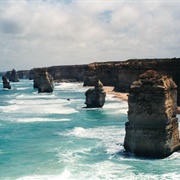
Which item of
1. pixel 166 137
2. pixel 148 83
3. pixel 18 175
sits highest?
pixel 148 83

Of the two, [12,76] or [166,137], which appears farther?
[12,76]

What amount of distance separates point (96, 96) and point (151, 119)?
26.1 meters

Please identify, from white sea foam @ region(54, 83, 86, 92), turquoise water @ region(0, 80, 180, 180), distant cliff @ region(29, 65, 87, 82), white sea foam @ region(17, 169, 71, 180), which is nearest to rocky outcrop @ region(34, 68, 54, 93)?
white sea foam @ region(54, 83, 86, 92)

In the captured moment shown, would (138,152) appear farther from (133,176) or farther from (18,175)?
(18,175)

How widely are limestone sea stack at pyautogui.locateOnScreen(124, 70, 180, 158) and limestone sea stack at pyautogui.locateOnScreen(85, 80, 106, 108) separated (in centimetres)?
2414

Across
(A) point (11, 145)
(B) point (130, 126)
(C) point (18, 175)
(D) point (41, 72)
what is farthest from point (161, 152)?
(D) point (41, 72)

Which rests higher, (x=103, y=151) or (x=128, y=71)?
(x=128, y=71)

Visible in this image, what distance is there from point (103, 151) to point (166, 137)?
506 cm

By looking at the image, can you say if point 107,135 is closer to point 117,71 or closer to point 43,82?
point 43,82

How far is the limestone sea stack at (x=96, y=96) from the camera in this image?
149 feet

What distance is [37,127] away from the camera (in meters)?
34.1

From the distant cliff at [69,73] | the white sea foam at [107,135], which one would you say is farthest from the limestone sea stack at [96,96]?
the distant cliff at [69,73]

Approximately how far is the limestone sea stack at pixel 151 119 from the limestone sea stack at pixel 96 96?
79.2 ft

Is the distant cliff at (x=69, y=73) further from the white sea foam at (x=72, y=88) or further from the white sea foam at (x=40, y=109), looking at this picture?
the white sea foam at (x=40, y=109)
